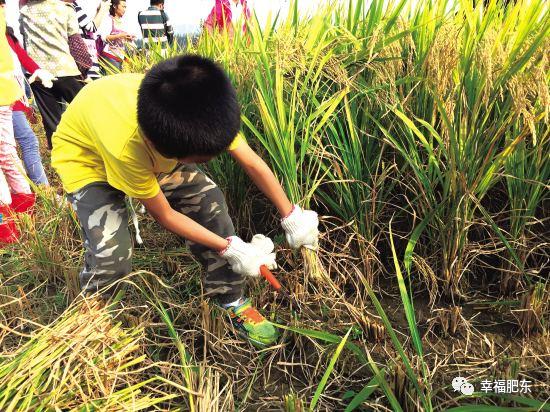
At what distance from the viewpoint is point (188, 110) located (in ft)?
3.56

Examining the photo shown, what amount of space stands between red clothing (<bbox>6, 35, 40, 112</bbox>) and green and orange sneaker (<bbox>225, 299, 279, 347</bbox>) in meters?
2.16

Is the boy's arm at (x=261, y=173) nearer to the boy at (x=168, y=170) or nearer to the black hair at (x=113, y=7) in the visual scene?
the boy at (x=168, y=170)

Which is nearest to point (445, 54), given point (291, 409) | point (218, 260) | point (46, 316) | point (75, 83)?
point (218, 260)

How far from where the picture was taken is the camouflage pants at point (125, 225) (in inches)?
60.0

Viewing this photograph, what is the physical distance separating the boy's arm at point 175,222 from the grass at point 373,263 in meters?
0.18

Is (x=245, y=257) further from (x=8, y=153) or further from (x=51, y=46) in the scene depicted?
(x=51, y=46)

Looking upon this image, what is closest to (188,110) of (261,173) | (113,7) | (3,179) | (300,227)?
(261,173)

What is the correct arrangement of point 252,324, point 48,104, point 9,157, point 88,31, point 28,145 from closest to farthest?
point 252,324 < point 9,157 < point 28,145 < point 48,104 < point 88,31

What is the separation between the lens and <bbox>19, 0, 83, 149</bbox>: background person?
10.1ft

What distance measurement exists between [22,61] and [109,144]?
231 cm

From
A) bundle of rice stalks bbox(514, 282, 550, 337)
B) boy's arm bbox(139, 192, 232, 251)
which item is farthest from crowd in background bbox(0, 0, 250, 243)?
bundle of rice stalks bbox(514, 282, 550, 337)

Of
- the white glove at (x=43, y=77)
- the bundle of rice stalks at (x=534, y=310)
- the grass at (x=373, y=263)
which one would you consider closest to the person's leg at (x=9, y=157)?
the white glove at (x=43, y=77)

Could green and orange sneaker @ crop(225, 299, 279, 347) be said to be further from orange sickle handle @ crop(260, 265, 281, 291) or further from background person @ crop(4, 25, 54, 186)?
background person @ crop(4, 25, 54, 186)

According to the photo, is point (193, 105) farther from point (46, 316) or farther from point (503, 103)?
point (46, 316)
